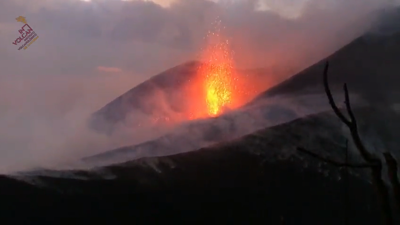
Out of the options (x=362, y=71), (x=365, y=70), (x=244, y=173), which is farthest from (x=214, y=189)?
(x=365, y=70)

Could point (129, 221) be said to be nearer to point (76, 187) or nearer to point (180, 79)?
point (76, 187)

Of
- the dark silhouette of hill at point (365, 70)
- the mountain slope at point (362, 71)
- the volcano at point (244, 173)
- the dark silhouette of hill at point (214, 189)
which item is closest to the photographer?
the dark silhouette of hill at point (214, 189)

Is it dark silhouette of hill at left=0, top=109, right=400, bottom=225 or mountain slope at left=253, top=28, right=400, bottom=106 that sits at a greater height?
mountain slope at left=253, top=28, right=400, bottom=106

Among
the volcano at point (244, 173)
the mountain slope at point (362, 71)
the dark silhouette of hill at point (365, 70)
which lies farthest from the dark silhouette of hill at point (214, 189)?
the mountain slope at point (362, 71)

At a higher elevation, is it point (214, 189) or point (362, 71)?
point (362, 71)

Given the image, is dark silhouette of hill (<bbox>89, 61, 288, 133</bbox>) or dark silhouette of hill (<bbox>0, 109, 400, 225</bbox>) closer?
dark silhouette of hill (<bbox>0, 109, 400, 225</bbox>)

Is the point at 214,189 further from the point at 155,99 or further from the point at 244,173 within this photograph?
the point at 155,99

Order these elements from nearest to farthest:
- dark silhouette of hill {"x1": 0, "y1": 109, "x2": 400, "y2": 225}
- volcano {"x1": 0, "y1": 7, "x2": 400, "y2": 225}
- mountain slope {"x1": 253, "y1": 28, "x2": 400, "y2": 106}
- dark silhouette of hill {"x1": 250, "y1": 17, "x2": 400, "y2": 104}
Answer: dark silhouette of hill {"x1": 0, "y1": 109, "x2": 400, "y2": 225} → volcano {"x1": 0, "y1": 7, "x2": 400, "y2": 225} → dark silhouette of hill {"x1": 250, "y1": 17, "x2": 400, "y2": 104} → mountain slope {"x1": 253, "y1": 28, "x2": 400, "y2": 106}

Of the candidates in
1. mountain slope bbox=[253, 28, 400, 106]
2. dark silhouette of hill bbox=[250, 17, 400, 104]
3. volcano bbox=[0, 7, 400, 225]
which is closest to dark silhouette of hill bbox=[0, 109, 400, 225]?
volcano bbox=[0, 7, 400, 225]

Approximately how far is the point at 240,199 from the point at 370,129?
14889 mm

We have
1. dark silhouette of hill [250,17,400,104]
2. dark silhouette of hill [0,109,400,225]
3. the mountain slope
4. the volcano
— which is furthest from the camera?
the mountain slope

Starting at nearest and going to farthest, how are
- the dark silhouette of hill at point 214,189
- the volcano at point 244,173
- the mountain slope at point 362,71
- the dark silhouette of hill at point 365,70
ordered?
the dark silhouette of hill at point 214,189 → the volcano at point 244,173 → the dark silhouette of hill at point 365,70 → the mountain slope at point 362,71

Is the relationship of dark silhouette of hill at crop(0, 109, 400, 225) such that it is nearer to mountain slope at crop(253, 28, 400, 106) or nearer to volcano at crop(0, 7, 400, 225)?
volcano at crop(0, 7, 400, 225)

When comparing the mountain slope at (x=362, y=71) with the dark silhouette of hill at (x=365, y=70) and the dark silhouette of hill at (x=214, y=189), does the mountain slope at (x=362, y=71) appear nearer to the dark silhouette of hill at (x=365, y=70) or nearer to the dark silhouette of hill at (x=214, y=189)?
the dark silhouette of hill at (x=365, y=70)
